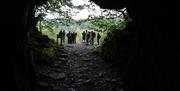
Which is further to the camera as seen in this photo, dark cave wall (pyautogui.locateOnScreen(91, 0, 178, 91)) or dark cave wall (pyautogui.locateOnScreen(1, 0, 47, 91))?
dark cave wall (pyautogui.locateOnScreen(1, 0, 47, 91))

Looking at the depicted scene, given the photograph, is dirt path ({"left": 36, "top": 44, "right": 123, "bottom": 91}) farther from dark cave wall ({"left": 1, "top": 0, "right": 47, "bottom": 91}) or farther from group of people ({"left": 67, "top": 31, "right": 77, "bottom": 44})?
group of people ({"left": 67, "top": 31, "right": 77, "bottom": 44})

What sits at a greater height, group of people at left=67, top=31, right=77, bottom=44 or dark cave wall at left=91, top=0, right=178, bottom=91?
group of people at left=67, top=31, right=77, bottom=44

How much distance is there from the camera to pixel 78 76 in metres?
15.5

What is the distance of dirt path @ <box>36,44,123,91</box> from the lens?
13.6 metres

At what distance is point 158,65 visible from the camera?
898cm

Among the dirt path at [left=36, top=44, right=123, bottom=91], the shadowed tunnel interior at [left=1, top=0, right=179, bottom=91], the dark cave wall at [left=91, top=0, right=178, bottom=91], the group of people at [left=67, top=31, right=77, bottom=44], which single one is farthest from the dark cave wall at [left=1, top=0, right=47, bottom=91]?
the group of people at [left=67, top=31, right=77, bottom=44]

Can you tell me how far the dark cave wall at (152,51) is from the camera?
844cm

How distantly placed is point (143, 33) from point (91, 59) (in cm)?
928

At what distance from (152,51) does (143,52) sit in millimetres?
864

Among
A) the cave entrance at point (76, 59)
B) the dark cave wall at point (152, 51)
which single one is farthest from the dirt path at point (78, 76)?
the dark cave wall at point (152, 51)

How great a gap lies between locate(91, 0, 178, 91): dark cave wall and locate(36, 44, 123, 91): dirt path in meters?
2.48

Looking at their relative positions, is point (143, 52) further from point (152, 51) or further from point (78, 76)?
point (78, 76)

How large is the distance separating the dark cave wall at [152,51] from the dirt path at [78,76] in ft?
8.13

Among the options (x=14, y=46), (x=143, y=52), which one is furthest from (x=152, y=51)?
(x=14, y=46)
